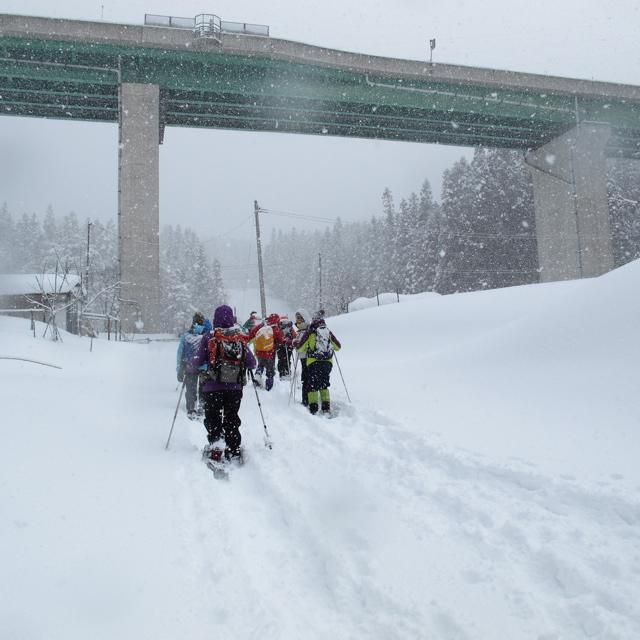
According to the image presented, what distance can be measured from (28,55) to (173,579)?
30.1m

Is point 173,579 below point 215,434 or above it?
below

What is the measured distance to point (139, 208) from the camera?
25.1 metres

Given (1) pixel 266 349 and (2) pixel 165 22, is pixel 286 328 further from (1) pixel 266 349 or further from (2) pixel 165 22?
(2) pixel 165 22

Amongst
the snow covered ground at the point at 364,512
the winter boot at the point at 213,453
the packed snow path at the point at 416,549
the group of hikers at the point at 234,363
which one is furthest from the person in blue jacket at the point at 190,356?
the packed snow path at the point at 416,549

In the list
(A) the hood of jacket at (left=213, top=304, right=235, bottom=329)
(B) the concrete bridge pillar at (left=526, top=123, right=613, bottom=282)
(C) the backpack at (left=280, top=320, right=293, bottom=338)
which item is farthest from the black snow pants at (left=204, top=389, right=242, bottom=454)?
(B) the concrete bridge pillar at (left=526, top=123, right=613, bottom=282)

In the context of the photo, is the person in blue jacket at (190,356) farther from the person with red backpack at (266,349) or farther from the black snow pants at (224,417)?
the person with red backpack at (266,349)

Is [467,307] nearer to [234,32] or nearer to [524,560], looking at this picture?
[524,560]

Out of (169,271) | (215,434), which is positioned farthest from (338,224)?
(215,434)

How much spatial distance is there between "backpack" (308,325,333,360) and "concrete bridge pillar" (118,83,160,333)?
17997mm

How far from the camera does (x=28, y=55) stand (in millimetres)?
24516

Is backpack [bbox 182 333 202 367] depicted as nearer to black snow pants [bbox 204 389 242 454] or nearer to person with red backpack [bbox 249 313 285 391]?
black snow pants [bbox 204 389 242 454]

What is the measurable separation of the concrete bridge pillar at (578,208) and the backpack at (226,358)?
106 ft

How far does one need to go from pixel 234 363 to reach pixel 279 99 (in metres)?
27.7

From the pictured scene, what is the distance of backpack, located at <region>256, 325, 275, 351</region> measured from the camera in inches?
434
